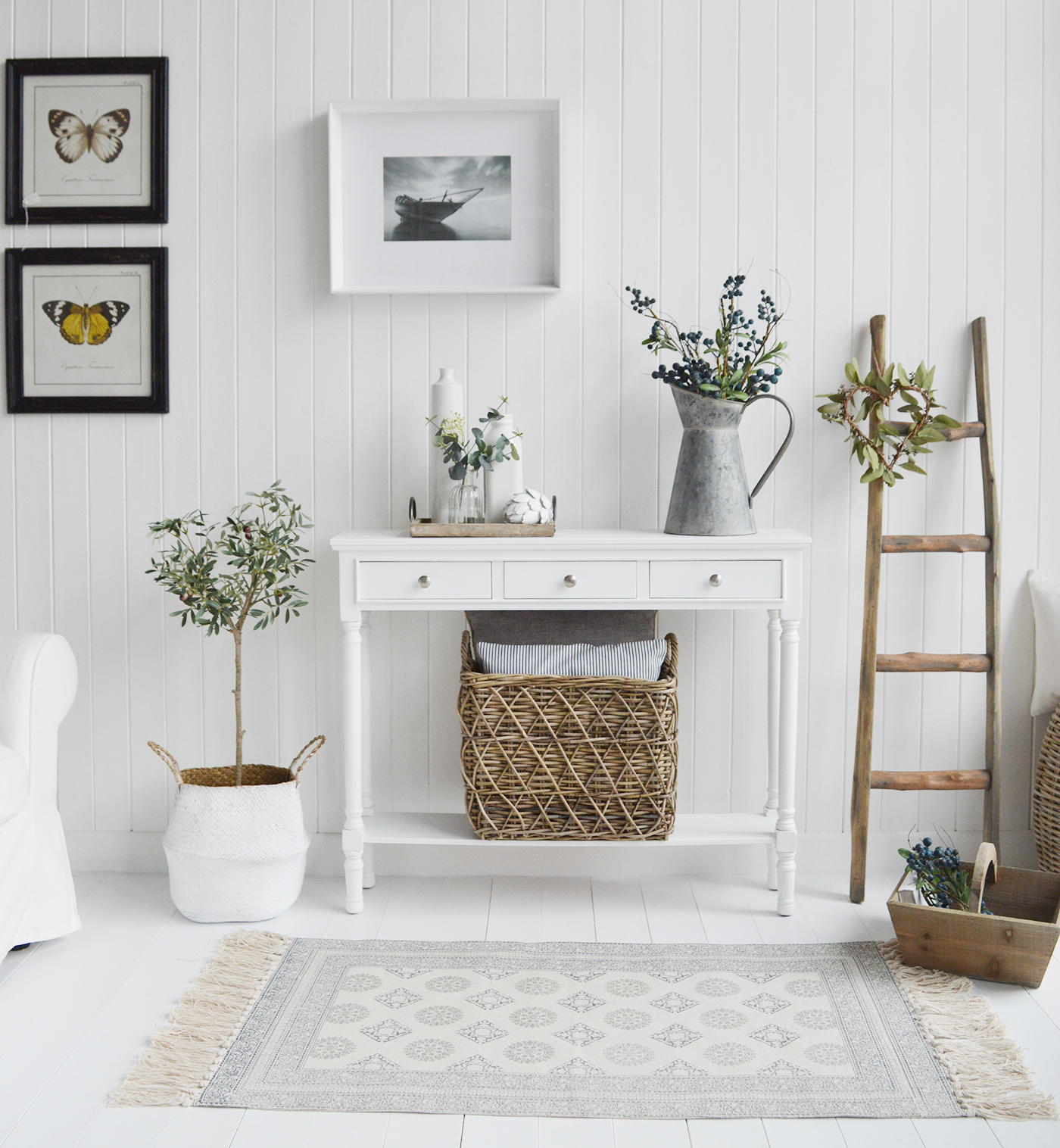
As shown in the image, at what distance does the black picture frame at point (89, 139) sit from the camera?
8.30ft

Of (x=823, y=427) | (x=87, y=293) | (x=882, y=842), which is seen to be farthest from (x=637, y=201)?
(x=882, y=842)

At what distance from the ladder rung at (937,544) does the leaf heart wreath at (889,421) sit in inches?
5.6

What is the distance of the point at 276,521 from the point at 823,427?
1399 millimetres

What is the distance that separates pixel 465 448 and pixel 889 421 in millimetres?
1033

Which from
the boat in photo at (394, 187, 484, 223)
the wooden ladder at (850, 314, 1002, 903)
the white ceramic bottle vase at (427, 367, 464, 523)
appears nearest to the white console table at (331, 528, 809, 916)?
the white ceramic bottle vase at (427, 367, 464, 523)

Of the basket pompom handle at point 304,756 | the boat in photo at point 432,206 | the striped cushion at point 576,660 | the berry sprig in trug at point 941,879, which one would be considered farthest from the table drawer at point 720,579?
the boat in photo at point 432,206

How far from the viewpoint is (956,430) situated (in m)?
2.44

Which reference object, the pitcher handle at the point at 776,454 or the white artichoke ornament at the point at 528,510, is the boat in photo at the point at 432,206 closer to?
the white artichoke ornament at the point at 528,510

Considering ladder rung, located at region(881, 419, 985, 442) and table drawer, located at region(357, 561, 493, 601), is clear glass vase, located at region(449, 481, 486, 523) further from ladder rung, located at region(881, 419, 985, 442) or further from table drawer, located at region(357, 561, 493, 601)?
ladder rung, located at region(881, 419, 985, 442)

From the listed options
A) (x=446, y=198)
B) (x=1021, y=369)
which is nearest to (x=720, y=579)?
(x=1021, y=369)

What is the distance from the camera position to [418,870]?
8.65ft

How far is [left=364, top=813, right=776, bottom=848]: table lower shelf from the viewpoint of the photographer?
233cm

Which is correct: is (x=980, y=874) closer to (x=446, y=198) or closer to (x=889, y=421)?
(x=889, y=421)

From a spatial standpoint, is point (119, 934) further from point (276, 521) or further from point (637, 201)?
point (637, 201)
